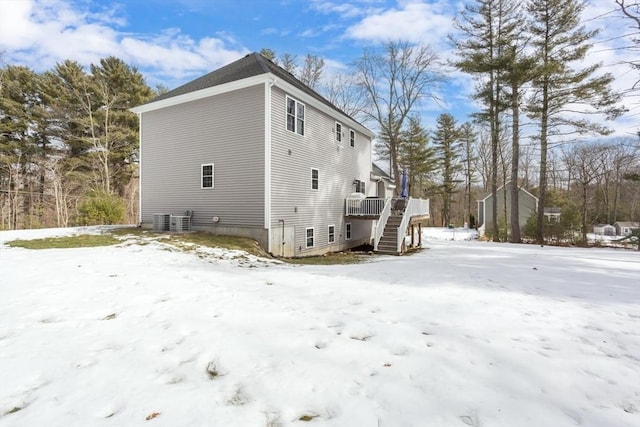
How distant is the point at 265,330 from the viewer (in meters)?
3.33

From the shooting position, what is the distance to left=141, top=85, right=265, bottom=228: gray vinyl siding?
35.4ft

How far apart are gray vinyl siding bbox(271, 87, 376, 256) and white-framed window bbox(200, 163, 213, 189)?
275 cm

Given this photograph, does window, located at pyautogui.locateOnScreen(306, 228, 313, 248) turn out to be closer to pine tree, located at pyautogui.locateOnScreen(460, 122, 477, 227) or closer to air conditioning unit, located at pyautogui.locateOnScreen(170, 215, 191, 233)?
air conditioning unit, located at pyautogui.locateOnScreen(170, 215, 191, 233)

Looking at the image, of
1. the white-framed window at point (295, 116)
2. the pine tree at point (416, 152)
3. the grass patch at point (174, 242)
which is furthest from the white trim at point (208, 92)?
the pine tree at point (416, 152)

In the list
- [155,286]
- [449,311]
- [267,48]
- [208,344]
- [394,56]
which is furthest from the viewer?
[267,48]

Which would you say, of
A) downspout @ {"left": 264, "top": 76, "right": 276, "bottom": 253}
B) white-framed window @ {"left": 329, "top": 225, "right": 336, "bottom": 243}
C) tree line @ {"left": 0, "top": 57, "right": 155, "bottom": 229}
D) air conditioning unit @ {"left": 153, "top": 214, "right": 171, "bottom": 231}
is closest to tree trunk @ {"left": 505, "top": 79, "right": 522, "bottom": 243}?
white-framed window @ {"left": 329, "top": 225, "right": 336, "bottom": 243}

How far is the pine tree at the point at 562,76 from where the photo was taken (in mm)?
15828

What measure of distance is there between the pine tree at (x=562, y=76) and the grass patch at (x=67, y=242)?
831 inches

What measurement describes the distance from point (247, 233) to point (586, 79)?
19.7m

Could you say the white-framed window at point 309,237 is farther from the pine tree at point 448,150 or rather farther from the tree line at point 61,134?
the pine tree at point 448,150

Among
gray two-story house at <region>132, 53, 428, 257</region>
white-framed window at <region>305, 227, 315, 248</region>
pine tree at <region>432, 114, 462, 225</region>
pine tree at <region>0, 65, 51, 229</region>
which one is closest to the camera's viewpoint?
gray two-story house at <region>132, 53, 428, 257</region>

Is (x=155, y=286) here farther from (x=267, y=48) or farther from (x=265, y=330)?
(x=267, y=48)

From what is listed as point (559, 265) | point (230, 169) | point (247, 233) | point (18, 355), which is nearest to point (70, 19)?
point (230, 169)

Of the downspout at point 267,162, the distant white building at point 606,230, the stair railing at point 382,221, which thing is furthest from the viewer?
the distant white building at point 606,230
